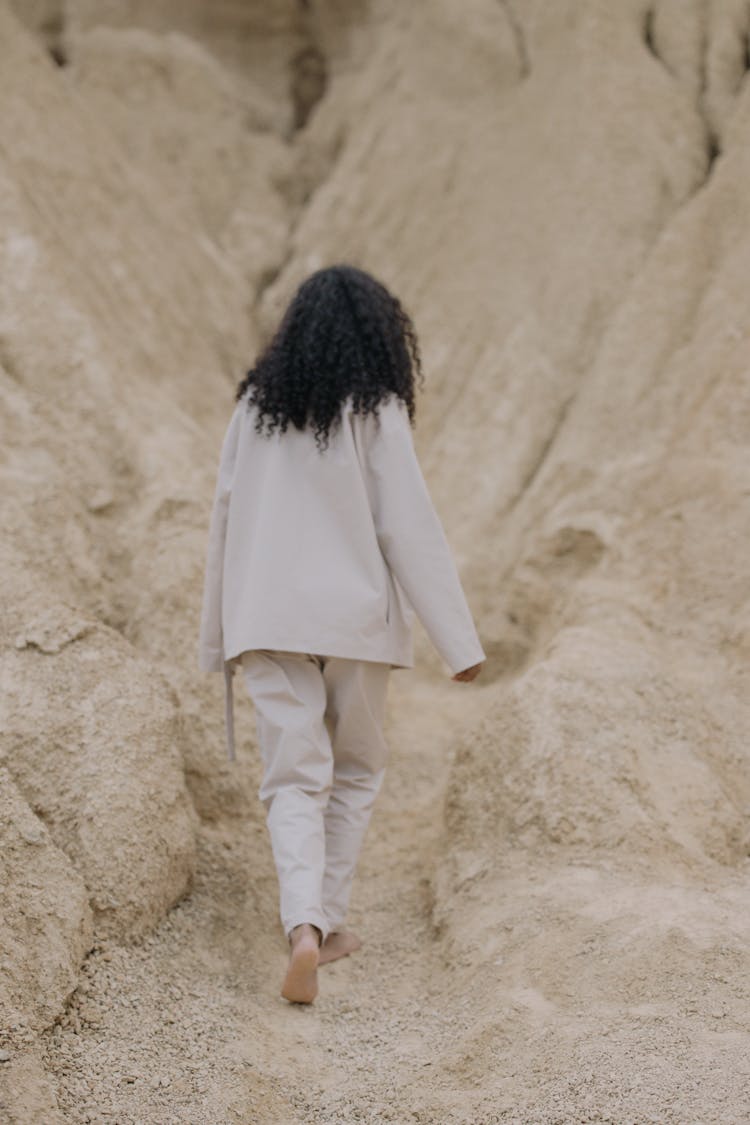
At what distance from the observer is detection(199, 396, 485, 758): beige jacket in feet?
9.73

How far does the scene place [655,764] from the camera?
11.3 ft

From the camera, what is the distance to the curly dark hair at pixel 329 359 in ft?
9.96

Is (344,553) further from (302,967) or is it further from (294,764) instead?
(302,967)

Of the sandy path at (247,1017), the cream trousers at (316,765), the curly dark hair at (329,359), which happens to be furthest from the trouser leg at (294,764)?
the curly dark hair at (329,359)

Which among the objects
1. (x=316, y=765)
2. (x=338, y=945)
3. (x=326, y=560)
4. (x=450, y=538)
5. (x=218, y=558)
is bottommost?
(x=450, y=538)

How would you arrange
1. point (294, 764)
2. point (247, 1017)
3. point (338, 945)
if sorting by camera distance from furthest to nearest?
point (338, 945) < point (294, 764) < point (247, 1017)

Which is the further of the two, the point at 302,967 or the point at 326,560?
the point at 326,560

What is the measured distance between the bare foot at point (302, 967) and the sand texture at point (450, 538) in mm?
73

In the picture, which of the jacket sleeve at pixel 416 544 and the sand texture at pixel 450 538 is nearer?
the sand texture at pixel 450 538

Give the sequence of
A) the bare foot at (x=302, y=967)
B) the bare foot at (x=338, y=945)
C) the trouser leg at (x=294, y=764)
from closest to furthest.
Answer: the bare foot at (x=302, y=967), the trouser leg at (x=294, y=764), the bare foot at (x=338, y=945)

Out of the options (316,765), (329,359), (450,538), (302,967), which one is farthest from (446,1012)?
(450,538)

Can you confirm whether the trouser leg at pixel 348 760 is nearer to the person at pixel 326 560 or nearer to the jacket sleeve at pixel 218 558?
the person at pixel 326 560

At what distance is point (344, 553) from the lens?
3014 mm

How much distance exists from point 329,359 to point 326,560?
520 mm
